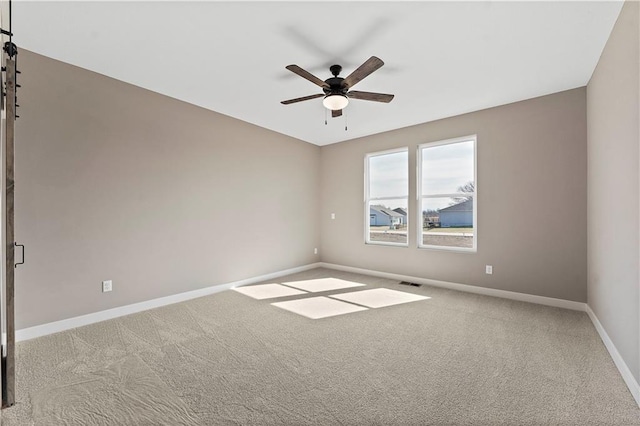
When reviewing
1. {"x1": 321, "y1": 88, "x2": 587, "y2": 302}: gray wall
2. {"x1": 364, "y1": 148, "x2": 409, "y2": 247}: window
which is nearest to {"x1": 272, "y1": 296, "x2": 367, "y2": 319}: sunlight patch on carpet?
{"x1": 321, "y1": 88, "x2": 587, "y2": 302}: gray wall

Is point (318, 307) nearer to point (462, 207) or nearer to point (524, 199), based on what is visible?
point (462, 207)

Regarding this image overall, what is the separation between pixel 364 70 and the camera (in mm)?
2414

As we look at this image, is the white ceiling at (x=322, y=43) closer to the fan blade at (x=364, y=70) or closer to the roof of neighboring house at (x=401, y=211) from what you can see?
the fan blade at (x=364, y=70)

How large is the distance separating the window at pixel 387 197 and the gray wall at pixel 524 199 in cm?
22

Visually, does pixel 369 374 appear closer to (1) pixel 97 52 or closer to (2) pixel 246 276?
(2) pixel 246 276

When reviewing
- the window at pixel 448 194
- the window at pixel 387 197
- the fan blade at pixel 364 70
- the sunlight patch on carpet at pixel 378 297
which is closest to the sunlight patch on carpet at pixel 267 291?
the sunlight patch on carpet at pixel 378 297

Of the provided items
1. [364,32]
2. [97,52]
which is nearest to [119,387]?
[97,52]

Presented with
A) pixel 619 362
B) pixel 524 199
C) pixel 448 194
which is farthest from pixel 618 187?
pixel 448 194

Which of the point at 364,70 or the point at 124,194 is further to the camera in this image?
the point at 124,194

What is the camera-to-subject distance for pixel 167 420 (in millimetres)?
1626

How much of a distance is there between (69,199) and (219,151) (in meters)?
1.87

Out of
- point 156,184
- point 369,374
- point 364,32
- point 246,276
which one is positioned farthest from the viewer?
point 246,276

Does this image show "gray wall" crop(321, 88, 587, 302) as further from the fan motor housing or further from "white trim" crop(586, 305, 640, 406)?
the fan motor housing

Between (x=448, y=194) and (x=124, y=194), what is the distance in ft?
14.7
